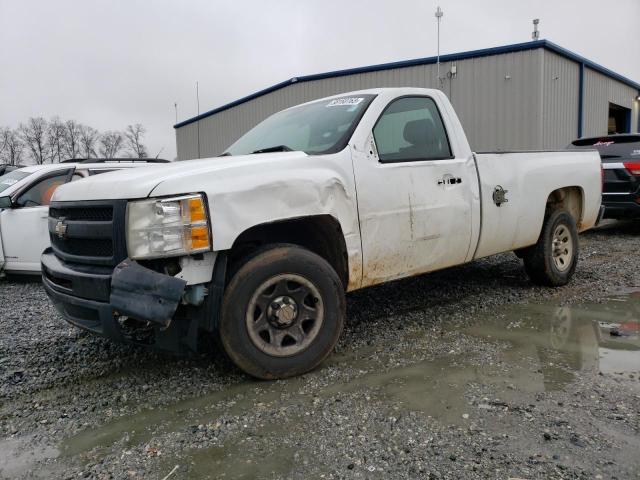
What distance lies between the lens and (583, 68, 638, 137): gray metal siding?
19.1 meters

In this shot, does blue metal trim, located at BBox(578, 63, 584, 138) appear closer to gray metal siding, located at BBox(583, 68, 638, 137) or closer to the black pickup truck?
gray metal siding, located at BBox(583, 68, 638, 137)

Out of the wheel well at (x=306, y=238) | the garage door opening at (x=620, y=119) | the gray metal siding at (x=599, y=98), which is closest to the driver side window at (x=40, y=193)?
the wheel well at (x=306, y=238)

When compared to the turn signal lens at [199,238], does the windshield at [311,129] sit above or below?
above

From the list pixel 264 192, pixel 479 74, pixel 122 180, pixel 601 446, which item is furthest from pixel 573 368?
pixel 479 74

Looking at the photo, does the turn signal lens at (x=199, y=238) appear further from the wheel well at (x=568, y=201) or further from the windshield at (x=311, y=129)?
the wheel well at (x=568, y=201)

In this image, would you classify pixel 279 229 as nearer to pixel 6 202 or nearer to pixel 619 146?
pixel 6 202

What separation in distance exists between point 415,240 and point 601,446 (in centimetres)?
191

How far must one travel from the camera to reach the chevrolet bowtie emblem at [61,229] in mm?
3340

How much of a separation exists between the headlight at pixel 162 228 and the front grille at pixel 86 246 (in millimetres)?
271

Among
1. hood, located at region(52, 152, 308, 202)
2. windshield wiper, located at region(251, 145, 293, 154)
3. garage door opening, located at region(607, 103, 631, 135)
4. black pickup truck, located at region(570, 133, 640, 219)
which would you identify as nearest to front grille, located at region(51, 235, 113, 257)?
hood, located at region(52, 152, 308, 202)

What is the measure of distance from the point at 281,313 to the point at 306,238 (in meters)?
0.70

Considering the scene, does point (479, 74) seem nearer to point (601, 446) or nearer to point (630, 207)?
point (630, 207)

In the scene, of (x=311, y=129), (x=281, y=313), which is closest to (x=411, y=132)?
(x=311, y=129)

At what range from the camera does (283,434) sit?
2.64 metres
